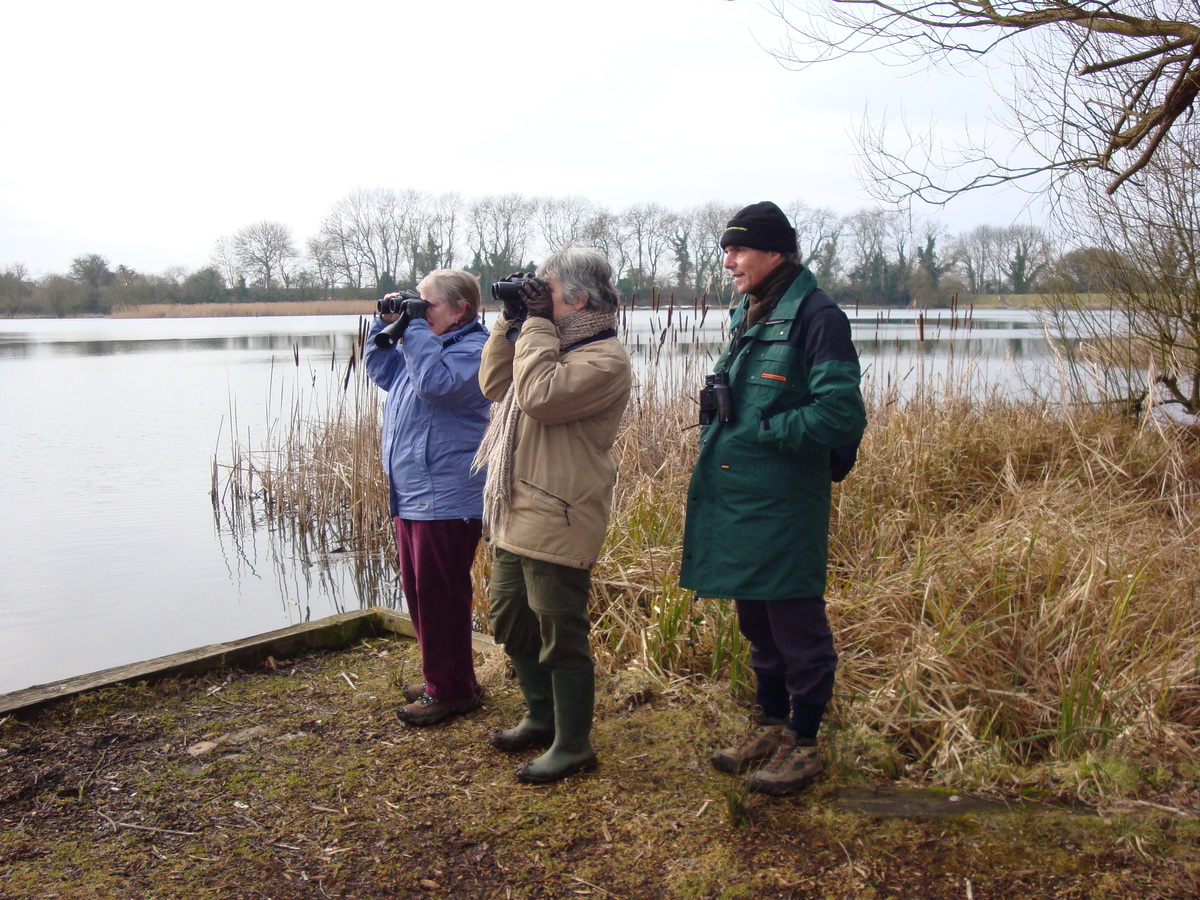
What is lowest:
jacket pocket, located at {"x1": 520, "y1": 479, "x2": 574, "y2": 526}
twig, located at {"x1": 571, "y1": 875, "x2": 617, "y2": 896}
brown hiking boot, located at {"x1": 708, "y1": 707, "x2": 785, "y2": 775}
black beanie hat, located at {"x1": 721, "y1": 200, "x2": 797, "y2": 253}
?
twig, located at {"x1": 571, "y1": 875, "x2": 617, "y2": 896}

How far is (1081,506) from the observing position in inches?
189

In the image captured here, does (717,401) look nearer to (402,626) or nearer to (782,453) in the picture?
(782,453)

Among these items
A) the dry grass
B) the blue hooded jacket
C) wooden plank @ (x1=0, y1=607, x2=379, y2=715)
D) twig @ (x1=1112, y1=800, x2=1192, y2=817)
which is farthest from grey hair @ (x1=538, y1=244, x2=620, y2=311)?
the dry grass

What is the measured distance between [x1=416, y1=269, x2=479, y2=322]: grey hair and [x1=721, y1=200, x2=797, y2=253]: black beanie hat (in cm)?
102

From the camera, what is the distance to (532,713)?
3010 mm

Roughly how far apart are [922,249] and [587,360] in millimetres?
13088

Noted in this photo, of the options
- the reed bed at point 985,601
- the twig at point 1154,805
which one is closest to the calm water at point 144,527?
the reed bed at point 985,601

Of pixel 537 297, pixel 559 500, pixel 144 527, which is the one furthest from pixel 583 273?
pixel 144 527

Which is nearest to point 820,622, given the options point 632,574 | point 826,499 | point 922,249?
point 826,499

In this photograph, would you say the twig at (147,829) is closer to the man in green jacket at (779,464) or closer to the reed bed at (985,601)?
the man in green jacket at (779,464)

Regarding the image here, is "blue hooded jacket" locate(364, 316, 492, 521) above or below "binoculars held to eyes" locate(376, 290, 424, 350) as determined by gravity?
below

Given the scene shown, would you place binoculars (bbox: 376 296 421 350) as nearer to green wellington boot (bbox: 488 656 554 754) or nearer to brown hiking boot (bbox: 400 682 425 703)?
green wellington boot (bbox: 488 656 554 754)

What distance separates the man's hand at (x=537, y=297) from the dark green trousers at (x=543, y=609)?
0.70 meters

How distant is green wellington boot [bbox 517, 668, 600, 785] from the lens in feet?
8.98
